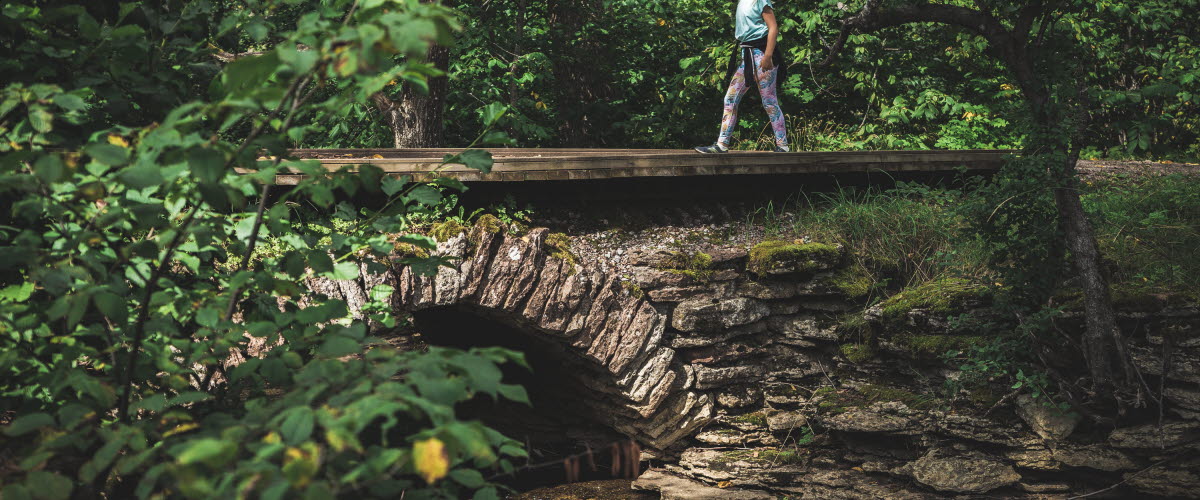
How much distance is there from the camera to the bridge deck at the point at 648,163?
A: 412 centimetres

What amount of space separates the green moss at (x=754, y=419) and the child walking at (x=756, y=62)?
1.89 metres

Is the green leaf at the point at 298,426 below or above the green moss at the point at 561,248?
below

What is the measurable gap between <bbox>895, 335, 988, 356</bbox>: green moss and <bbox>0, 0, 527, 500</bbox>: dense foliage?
130 inches

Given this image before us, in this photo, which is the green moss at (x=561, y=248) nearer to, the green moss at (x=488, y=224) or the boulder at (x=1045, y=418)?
the green moss at (x=488, y=224)

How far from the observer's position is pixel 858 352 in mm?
4773

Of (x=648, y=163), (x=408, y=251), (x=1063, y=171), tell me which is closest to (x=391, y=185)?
(x=408, y=251)

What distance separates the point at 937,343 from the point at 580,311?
199 centimetres

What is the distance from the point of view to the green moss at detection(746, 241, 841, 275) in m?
4.83

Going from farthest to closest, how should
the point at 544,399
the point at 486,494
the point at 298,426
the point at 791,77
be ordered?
the point at 791,77 → the point at 544,399 → the point at 486,494 → the point at 298,426

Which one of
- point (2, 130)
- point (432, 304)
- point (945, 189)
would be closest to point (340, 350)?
point (2, 130)

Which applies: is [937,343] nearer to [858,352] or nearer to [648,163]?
[858,352]

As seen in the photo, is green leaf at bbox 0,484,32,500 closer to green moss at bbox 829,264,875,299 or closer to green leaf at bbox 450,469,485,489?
green leaf at bbox 450,469,485,489

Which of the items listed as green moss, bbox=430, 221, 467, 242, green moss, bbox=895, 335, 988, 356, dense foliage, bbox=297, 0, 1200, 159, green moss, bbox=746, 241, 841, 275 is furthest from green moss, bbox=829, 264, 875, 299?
dense foliage, bbox=297, 0, 1200, 159

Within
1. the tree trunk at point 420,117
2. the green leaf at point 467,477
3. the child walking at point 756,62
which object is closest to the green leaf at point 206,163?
the green leaf at point 467,477
